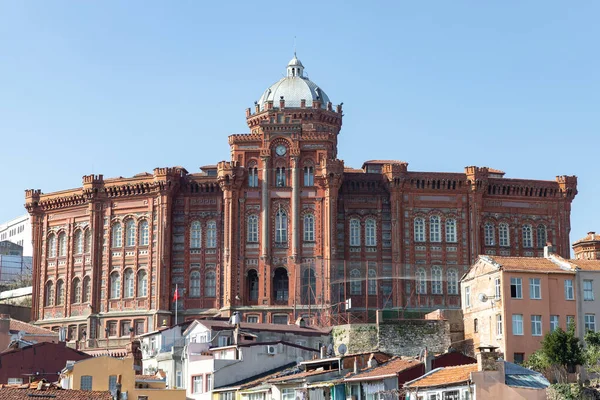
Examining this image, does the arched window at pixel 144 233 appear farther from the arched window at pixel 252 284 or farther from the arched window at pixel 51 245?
the arched window at pixel 51 245

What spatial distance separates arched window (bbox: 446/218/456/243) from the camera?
10106cm

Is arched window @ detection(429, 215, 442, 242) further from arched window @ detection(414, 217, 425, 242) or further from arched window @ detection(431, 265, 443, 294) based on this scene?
arched window @ detection(431, 265, 443, 294)

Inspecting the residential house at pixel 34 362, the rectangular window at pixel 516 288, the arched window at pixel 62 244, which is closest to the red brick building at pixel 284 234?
the arched window at pixel 62 244

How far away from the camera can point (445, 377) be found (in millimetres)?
50844

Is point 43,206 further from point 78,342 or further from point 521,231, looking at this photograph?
point 521,231

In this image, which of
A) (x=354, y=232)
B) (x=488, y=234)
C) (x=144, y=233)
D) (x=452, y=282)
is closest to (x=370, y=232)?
(x=354, y=232)

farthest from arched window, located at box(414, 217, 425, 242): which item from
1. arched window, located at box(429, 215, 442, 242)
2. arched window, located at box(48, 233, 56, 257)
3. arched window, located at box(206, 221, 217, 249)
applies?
arched window, located at box(48, 233, 56, 257)

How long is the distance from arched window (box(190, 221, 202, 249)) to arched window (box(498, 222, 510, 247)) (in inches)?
1013

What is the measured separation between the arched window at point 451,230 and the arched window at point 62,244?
111ft

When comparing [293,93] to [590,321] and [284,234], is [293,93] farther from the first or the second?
[590,321]

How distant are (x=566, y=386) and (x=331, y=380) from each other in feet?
38.0

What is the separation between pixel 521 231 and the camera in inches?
4053

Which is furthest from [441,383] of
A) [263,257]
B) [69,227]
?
[69,227]

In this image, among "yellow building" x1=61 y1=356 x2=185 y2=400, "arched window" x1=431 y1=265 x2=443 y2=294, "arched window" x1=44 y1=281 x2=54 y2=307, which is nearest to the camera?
"yellow building" x1=61 y1=356 x2=185 y2=400
